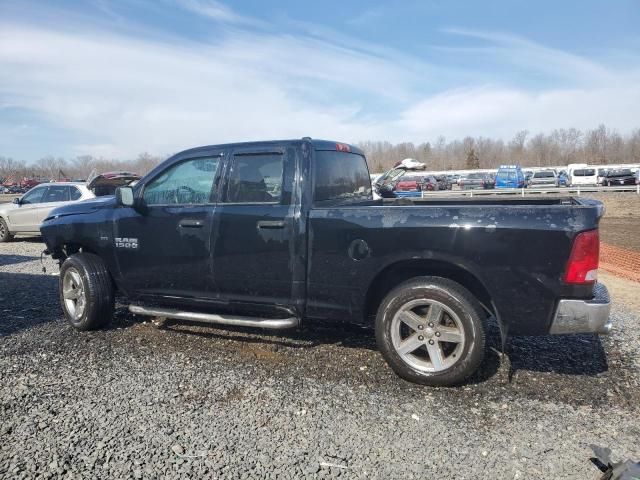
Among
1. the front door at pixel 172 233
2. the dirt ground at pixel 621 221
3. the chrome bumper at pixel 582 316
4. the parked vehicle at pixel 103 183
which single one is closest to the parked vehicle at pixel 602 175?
the dirt ground at pixel 621 221

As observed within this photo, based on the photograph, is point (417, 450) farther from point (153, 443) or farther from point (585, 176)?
point (585, 176)

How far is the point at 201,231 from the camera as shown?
452 cm

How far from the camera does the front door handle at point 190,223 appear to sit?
4512 mm

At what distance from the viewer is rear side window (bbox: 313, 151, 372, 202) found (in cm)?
441

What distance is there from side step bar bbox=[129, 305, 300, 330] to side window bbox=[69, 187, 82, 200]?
8.74 m

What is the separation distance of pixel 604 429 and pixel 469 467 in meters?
1.03

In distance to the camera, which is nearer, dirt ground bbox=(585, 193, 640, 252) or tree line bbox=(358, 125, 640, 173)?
dirt ground bbox=(585, 193, 640, 252)

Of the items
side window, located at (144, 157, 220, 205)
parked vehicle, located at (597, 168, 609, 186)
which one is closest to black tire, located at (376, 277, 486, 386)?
side window, located at (144, 157, 220, 205)

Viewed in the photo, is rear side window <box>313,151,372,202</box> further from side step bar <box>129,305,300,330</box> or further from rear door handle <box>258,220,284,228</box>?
side step bar <box>129,305,300,330</box>

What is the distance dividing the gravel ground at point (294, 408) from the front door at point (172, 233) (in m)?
0.60

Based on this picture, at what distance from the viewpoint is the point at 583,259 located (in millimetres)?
3314

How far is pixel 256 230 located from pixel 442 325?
174 cm

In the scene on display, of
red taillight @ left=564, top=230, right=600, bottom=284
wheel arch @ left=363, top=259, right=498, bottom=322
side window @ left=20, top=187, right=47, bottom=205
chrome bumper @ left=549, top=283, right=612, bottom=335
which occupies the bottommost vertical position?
chrome bumper @ left=549, top=283, right=612, bottom=335

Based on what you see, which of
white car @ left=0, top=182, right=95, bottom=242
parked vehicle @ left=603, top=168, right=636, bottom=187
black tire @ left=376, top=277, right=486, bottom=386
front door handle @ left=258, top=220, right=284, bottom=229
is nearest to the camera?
black tire @ left=376, top=277, right=486, bottom=386
